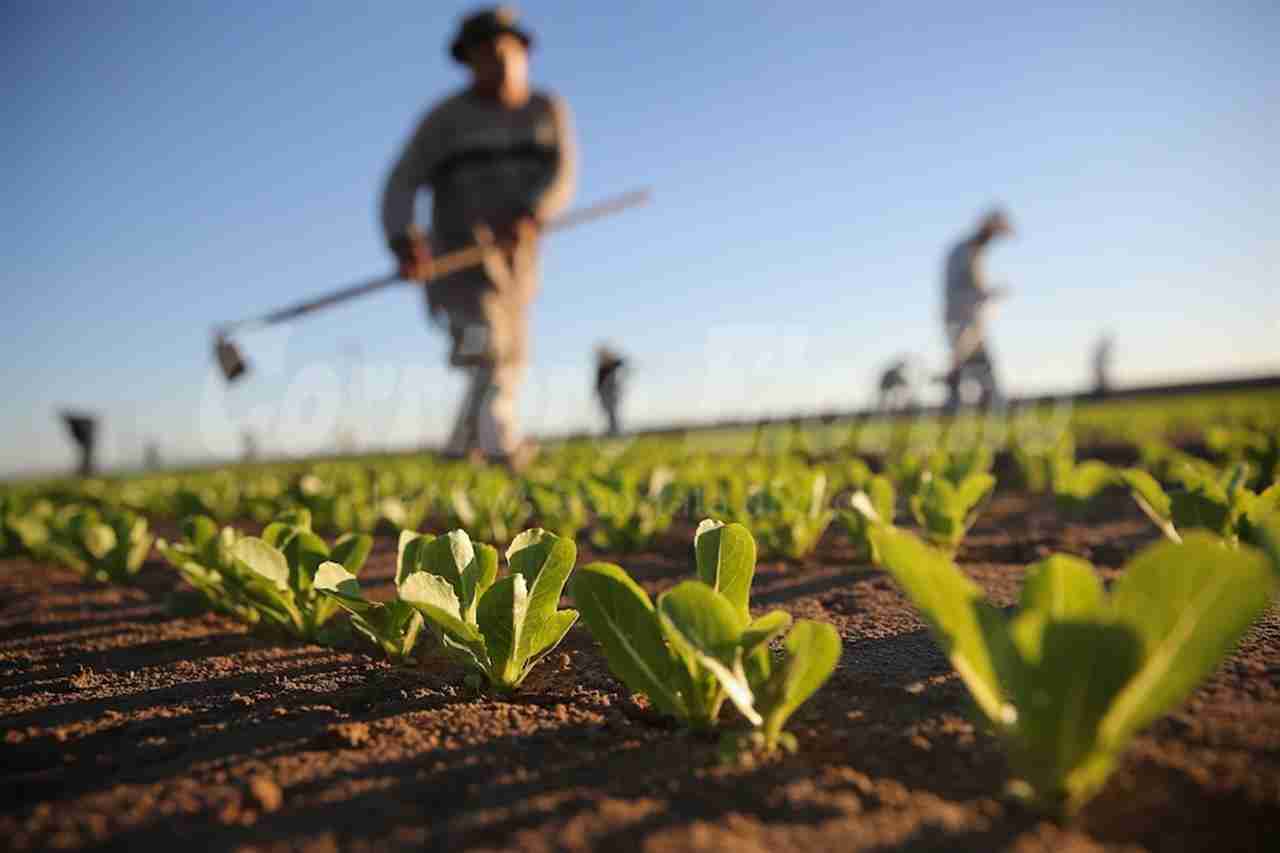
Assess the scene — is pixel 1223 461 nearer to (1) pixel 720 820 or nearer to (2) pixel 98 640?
(1) pixel 720 820

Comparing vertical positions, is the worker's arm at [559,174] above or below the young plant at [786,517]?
above

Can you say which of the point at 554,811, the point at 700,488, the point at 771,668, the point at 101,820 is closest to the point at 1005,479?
the point at 700,488

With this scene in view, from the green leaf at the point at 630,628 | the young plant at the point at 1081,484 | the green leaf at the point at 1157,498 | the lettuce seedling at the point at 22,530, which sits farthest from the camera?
the lettuce seedling at the point at 22,530

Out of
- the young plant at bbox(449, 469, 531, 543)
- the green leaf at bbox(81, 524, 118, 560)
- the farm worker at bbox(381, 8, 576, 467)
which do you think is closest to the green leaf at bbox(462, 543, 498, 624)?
the young plant at bbox(449, 469, 531, 543)

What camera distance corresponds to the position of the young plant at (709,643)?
920 millimetres

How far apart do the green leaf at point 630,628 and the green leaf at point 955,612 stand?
376 mm

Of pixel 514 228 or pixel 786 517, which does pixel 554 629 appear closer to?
pixel 786 517

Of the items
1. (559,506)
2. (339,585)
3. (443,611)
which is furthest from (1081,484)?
(339,585)

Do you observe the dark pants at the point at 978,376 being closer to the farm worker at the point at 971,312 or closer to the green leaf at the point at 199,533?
the farm worker at the point at 971,312

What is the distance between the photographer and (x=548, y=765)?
951 millimetres

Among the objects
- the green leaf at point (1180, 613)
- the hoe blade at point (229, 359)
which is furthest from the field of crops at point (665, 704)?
the hoe blade at point (229, 359)

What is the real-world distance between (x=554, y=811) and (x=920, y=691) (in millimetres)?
670

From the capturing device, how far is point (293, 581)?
158 centimetres

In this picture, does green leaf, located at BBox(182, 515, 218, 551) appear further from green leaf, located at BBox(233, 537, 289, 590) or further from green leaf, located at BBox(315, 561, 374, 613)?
green leaf, located at BBox(315, 561, 374, 613)
